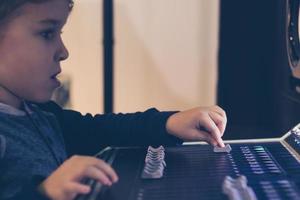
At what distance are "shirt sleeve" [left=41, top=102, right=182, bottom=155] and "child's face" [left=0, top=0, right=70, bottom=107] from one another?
19 centimetres

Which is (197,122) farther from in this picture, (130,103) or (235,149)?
(130,103)

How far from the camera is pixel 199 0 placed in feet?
7.13

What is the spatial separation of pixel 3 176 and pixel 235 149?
332mm

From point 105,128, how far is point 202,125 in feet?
0.79

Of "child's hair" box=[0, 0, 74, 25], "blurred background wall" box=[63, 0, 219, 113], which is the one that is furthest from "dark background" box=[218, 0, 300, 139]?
"child's hair" box=[0, 0, 74, 25]

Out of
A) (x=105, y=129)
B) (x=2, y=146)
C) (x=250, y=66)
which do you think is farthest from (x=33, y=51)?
(x=250, y=66)

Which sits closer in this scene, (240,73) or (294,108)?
(294,108)

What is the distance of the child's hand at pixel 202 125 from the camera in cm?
70

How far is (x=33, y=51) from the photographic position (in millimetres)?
684

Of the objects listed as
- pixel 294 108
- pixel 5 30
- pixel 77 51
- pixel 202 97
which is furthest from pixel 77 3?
pixel 5 30

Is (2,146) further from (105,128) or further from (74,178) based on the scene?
(105,128)

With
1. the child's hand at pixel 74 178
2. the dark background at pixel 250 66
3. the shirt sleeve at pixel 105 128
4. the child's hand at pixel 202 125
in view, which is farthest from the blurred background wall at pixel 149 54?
the child's hand at pixel 74 178

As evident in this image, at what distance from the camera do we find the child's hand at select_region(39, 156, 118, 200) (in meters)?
0.48

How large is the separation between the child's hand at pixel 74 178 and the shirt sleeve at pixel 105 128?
0.31 m
